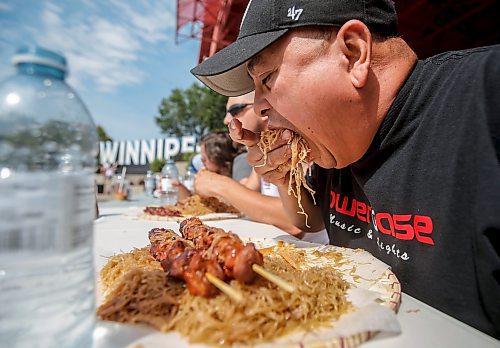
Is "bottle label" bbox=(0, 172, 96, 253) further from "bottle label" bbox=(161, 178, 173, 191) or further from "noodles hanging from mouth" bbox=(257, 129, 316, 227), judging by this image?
"bottle label" bbox=(161, 178, 173, 191)

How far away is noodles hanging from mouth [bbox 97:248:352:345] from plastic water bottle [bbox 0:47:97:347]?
0.15m

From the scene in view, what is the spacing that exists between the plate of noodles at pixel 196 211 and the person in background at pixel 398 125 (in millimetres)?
1783

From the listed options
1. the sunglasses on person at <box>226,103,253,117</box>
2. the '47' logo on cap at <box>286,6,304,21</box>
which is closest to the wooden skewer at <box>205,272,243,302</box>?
the '47' logo on cap at <box>286,6,304,21</box>

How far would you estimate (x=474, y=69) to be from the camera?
1.39 meters

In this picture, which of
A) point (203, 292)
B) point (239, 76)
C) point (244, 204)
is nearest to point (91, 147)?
point (203, 292)

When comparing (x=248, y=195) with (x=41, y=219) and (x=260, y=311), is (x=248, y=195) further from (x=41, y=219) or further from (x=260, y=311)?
(x=41, y=219)

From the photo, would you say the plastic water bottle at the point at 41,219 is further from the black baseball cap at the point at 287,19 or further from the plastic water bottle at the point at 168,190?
the plastic water bottle at the point at 168,190

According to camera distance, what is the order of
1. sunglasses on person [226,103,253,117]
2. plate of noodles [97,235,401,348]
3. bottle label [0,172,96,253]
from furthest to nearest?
sunglasses on person [226,103,253,117] < plate of noodles [97,235,401,348] < bottle label [0,172,96,253]

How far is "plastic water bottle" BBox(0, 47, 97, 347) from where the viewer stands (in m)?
0.74

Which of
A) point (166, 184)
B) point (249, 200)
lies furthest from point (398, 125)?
point (166, 184)

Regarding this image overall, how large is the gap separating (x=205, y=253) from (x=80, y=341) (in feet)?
1.69

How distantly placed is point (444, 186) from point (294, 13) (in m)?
1.05

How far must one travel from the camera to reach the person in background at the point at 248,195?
3.09 metres

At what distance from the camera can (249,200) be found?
10.8ft
